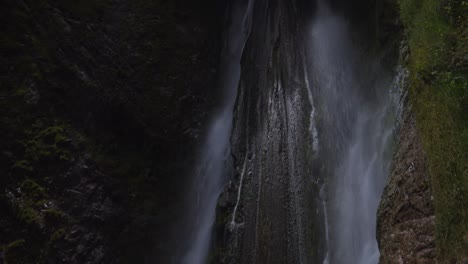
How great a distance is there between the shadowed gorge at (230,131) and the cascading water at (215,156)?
4cm

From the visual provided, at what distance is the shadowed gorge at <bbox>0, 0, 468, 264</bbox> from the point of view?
500 cm

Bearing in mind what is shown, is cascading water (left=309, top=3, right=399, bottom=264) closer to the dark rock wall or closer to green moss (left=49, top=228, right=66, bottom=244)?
the dark rock wall

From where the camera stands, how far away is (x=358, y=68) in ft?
25.7

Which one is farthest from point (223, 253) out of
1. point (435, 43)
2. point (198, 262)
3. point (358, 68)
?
point (435, 43)

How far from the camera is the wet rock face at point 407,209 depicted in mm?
4320

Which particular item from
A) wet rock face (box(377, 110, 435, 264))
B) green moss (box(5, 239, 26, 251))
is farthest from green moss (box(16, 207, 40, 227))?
wet rock face (box(377, 110, 435, 264))

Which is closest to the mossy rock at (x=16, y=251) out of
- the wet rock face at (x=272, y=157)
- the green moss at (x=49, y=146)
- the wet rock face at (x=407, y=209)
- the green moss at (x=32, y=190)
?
the green moss at (x=32, y=190)

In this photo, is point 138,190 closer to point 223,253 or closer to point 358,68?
point 223,253

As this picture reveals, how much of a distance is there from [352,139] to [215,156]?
3.40m

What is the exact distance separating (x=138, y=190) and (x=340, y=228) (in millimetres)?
4283

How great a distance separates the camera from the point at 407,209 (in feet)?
15.5

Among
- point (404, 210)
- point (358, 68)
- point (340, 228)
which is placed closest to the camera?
point (404, 210)

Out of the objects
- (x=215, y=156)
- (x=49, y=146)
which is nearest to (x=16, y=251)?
(x=49, y=146)

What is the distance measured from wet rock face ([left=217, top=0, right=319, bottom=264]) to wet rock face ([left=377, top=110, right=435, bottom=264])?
181 centimetres
